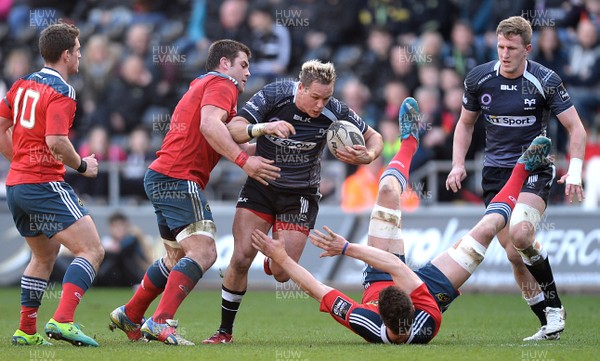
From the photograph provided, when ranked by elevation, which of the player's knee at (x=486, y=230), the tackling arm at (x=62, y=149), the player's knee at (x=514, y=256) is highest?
the tackling arm at (x=62, y=149)

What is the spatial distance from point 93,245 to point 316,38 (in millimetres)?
10501

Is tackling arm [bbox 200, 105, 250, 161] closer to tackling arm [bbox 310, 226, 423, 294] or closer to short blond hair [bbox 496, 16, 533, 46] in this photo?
tackling arm [bbox 310, 226, 423, 294]

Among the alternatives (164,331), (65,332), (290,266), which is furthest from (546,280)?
(65,332)

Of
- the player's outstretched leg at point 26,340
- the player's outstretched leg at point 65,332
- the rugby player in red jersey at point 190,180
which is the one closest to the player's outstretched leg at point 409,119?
the rugby player in red jersey at point 190,180

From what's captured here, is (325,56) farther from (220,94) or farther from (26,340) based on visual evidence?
(26,340)

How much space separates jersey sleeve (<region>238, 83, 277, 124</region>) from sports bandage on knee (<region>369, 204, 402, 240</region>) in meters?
1.29

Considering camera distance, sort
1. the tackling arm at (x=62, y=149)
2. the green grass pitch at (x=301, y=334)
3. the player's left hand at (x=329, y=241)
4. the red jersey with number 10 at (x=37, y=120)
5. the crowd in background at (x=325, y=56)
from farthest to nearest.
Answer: the crowd in background at (x=325, y=56) → the red jersey with number 10 at (x=37, y=120) → the tackling arm at (x=62, y=149) → the player's left hand at (x=329, y=241) → the green grass pitch at (x=301, y=334)

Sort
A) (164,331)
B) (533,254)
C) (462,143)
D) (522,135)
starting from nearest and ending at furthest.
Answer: (164,331)
(533,254)
(522,135)
(462,143)

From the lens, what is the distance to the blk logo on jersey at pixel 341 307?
824 cm

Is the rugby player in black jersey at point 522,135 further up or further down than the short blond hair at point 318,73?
further down

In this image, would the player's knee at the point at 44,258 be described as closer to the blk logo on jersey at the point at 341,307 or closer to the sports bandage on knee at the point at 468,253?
the blk logo on jersey at the point at 341,307

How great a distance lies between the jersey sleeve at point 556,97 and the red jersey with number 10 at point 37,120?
13.5ft

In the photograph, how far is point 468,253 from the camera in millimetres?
8758

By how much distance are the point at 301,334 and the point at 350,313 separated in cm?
184
